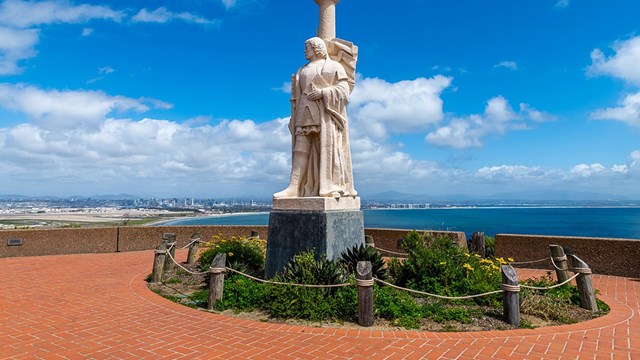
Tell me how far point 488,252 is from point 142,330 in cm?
1059

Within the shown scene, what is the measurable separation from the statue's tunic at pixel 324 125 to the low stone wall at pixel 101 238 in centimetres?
545

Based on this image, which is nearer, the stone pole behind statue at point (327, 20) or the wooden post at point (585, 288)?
the wooden post at point (585, 288)

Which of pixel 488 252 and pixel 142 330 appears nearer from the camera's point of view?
pixel 142 330

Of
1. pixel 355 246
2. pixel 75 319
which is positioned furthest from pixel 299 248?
pixel 75 319

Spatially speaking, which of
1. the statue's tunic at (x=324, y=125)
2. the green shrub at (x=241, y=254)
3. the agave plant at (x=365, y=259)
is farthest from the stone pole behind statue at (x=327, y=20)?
the green shrub at (x=241, y=254)

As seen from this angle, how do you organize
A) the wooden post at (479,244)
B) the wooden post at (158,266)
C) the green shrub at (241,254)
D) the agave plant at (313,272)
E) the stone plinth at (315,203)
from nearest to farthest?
1. the agave plant at (313,272)
2. the stone plinth at (315,203)
3. the wooden post at (158,266)
4. the green shrub at (241,254)
5. the wooden post at (479,244)

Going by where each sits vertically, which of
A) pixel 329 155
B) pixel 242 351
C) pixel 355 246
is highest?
pixel 329 155

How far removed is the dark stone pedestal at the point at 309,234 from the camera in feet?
26.0

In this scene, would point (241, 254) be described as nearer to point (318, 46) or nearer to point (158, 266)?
point (158, 266)

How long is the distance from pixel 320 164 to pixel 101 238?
979 centimetres

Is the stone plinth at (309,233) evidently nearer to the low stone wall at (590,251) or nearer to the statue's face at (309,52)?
the statue's face at (309,52)

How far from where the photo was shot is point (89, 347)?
495 centimetres

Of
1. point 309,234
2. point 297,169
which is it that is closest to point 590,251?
point 309,234

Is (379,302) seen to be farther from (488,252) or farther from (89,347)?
(488,252)
